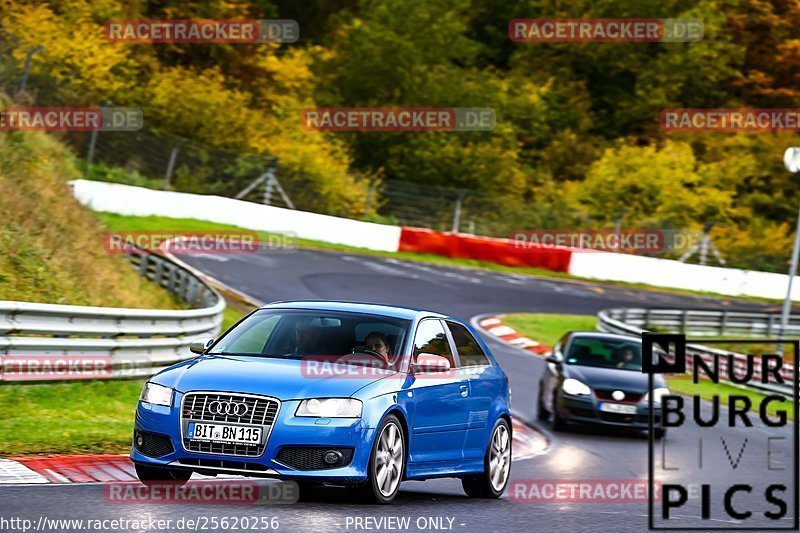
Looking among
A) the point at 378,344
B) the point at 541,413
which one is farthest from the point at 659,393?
the point at 378,344

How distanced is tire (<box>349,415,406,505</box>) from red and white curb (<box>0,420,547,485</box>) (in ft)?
5.38

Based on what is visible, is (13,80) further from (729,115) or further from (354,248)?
(729,115)

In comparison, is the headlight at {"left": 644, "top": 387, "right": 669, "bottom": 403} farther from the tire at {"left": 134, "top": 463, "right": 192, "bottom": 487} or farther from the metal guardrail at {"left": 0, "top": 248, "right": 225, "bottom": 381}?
the tire at {"left": 134, "top": 463, "right": 192, "bottom": 487}

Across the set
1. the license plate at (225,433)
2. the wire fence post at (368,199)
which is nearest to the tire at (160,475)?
the license plate at (225,433)

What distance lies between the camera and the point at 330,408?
9.27 meters

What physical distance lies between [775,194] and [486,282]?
27.7 metres

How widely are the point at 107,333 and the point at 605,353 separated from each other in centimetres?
750

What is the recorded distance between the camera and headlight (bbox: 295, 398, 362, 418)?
30.2 feet

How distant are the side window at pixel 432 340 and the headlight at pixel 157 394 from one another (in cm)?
204

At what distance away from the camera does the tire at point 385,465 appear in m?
9.38

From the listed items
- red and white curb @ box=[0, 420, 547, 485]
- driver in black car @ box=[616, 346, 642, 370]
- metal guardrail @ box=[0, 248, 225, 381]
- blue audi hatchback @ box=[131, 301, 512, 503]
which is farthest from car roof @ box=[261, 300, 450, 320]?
driver in black car @ box=[616, 346, 642, 370]

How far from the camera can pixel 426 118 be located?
5797 cm

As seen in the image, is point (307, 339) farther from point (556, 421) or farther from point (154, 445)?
point (556, 421)

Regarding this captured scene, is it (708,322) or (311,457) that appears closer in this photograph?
(311,457)
